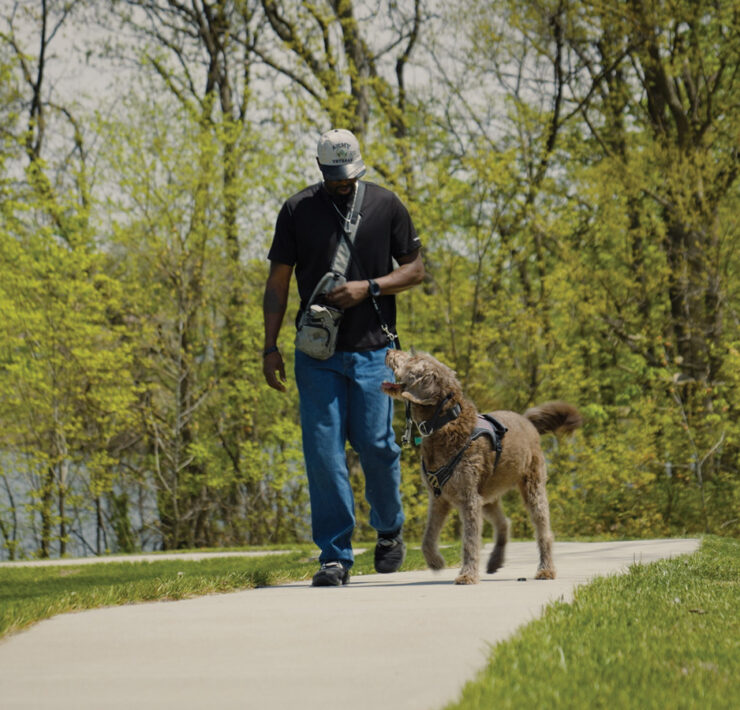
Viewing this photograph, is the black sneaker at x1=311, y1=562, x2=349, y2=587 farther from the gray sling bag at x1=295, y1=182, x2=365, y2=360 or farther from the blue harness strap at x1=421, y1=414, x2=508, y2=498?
the gray sling bag at x1=295, y1=182, x2=365, y2=360

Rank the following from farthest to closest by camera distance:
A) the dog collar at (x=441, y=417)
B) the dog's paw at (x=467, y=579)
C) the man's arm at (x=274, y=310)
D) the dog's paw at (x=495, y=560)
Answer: the dog's paw at (x=495, y=560) → the man's arm at (x=274, y=310) → the dog collar at (x=441, y=417) → the dog's paw at (x=467, y=579)

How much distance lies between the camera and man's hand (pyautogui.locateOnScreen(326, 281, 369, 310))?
6.25 metres

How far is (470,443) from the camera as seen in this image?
6.08m

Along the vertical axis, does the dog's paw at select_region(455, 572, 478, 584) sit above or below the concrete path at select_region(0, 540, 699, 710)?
below

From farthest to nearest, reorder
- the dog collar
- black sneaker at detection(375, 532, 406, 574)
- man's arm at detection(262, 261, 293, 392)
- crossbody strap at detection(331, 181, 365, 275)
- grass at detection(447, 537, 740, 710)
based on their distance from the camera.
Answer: black sneaker at detection(375, 532, 406, 574)
man's arm at detection(262, 261, 293, 392)
crossbody strap at detection(331, 181, 365, 275)
the dog collar
grass at detection(447, 537, 740, 710)

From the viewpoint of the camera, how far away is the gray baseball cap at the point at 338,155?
6281mm

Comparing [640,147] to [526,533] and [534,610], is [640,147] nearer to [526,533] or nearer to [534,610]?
[526,533]

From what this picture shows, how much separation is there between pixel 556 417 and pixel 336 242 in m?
1.89

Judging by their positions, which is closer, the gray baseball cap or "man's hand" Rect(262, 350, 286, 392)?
the gray baseball cap

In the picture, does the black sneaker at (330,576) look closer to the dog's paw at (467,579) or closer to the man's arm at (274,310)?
the dog's paw at (467,579)

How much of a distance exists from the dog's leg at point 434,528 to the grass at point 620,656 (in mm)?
1135

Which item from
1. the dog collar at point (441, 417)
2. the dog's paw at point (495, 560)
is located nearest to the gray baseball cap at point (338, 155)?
the dog collar at point (441, 417)

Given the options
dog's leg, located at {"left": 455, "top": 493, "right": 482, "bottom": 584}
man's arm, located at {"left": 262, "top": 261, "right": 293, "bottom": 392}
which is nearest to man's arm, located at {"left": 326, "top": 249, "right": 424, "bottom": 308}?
man's arm, located at {"left": 262, "top": 261, "right": 293, "bottom": 392}

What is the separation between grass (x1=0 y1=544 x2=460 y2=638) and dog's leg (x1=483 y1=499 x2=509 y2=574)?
0.93 metres
